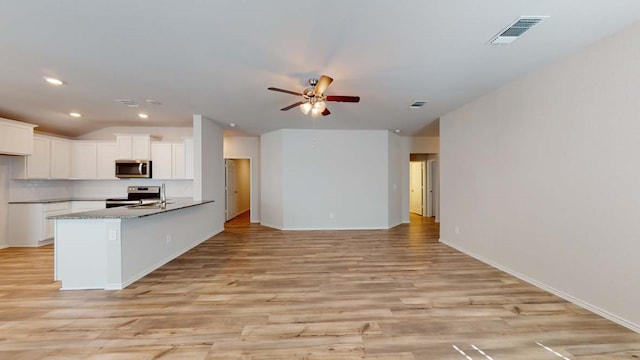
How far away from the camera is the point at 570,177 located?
9.43 feet

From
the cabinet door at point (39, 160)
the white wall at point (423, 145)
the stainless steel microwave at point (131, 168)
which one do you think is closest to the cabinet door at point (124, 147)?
the stainless steel microwave at point (131, 168)

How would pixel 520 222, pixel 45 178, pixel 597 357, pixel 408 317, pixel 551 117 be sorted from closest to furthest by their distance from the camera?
pixel 597 357, pixel 408 317, pixel 551 117, pixel 520 222, pixel 45 178

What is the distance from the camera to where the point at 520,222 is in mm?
3531

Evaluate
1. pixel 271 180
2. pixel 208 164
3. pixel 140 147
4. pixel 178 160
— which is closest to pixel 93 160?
pixel 140 147

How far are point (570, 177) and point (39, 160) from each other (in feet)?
27.9

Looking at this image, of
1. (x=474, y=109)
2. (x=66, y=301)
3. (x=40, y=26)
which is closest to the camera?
(x=40, y=26)

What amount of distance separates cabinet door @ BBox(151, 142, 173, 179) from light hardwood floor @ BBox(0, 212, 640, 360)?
244 cm

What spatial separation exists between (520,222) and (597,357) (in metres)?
1.81

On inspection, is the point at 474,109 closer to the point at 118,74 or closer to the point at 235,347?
the point at 235,347

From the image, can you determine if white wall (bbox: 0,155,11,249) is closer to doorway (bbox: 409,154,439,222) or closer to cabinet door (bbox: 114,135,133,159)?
cabinet door (bbox: 114,135,133,159)

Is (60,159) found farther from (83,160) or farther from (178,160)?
(178,160)

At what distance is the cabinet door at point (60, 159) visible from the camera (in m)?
5.63

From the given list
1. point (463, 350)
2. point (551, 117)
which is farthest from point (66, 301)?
point (551, 117)

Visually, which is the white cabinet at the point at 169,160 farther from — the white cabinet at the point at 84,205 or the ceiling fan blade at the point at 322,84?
the ceiling fan blade at the point at 322,84
